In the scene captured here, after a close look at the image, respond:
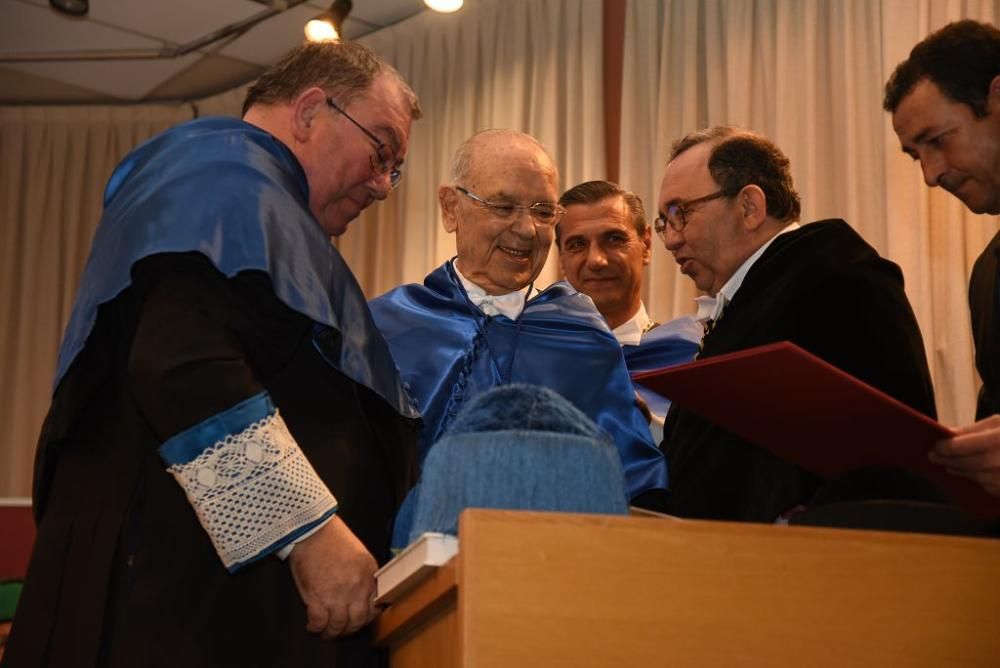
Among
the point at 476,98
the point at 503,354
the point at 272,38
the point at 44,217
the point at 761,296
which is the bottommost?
the point at 503,354

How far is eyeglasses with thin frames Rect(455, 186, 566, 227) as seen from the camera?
3207 mm

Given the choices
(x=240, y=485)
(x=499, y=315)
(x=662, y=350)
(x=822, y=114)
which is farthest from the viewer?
(x=822, y=114)

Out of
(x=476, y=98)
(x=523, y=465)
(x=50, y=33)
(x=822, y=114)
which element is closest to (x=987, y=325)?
(x=523, y=465)

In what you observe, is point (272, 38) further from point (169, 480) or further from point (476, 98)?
point (169, 480)

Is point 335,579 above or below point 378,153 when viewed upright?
below

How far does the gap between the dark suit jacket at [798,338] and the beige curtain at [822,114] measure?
1.94m

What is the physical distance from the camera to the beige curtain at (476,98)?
6.06 meters

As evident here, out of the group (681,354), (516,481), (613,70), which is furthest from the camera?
(613,70)

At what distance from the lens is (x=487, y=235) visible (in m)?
3.22

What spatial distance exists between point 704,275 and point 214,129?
136 centimetres

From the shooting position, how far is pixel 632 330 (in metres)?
4.32

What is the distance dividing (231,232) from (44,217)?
6089 millimetres

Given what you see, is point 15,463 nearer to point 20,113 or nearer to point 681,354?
point 20,113

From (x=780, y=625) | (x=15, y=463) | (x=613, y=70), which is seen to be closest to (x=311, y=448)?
(x=780, y=625)
